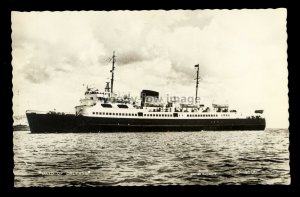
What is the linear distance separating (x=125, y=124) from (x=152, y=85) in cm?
57

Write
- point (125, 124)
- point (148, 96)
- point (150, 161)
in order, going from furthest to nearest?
point (125, 124) → point (148, 96) → point (150, 161)

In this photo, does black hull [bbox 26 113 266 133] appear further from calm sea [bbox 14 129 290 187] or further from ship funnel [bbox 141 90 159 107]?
ship funnel [bbox 141 90 159 107]

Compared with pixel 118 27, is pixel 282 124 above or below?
below

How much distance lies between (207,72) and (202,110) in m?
0.37

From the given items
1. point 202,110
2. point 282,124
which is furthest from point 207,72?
point 282,124

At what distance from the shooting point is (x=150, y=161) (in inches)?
131

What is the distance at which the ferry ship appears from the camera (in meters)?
3.42

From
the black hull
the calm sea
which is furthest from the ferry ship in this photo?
the calm sea

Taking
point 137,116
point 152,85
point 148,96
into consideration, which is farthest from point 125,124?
point 152,85

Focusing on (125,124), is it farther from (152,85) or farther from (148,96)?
(152,85)

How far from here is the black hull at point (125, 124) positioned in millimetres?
3477

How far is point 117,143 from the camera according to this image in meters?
3.40

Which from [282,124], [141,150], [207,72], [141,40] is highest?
[141,40]

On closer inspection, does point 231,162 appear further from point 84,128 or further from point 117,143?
point 84,128
